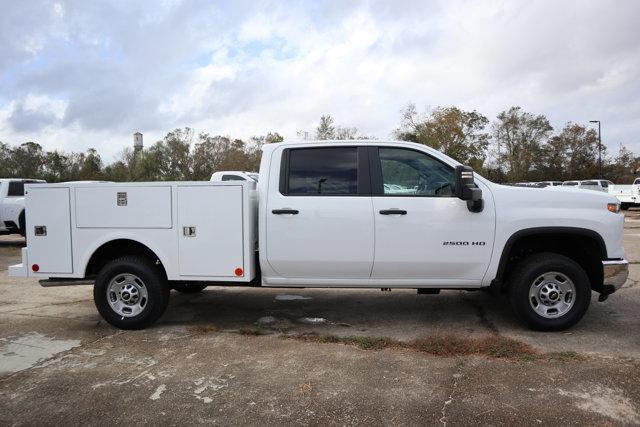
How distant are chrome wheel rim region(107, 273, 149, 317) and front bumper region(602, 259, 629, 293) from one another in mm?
4844

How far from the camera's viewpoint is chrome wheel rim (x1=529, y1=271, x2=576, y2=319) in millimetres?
5078

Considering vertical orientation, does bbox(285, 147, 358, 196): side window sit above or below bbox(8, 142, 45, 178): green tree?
below

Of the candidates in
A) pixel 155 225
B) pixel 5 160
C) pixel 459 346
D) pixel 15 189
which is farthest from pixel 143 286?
pixel 5 160

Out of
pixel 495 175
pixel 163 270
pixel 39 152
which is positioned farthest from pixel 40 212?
pixel 495 175

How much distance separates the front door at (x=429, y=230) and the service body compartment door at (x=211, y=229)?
146cm

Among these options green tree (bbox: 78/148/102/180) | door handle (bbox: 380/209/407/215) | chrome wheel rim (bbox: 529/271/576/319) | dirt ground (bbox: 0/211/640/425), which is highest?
green tree (bbox: 78/148/102/180)

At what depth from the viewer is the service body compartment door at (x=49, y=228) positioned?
5.43 meters

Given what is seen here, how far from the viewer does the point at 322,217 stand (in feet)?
16.6

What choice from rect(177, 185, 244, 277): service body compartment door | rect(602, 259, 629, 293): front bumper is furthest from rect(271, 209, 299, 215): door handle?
rect(602, 259, 629, 293): front bumper

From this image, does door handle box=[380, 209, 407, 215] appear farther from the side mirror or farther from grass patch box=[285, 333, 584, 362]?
grass patch box=[285, 333, 584, 362]

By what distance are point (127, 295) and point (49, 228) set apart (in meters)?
1.13

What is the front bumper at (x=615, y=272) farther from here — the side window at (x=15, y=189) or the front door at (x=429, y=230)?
the side window at (x=15, y=189)

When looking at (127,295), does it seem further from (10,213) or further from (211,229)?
(10,213)

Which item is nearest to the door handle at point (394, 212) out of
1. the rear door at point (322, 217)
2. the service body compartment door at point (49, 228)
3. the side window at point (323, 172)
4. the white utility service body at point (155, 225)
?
the rear door at point (322, 217)
